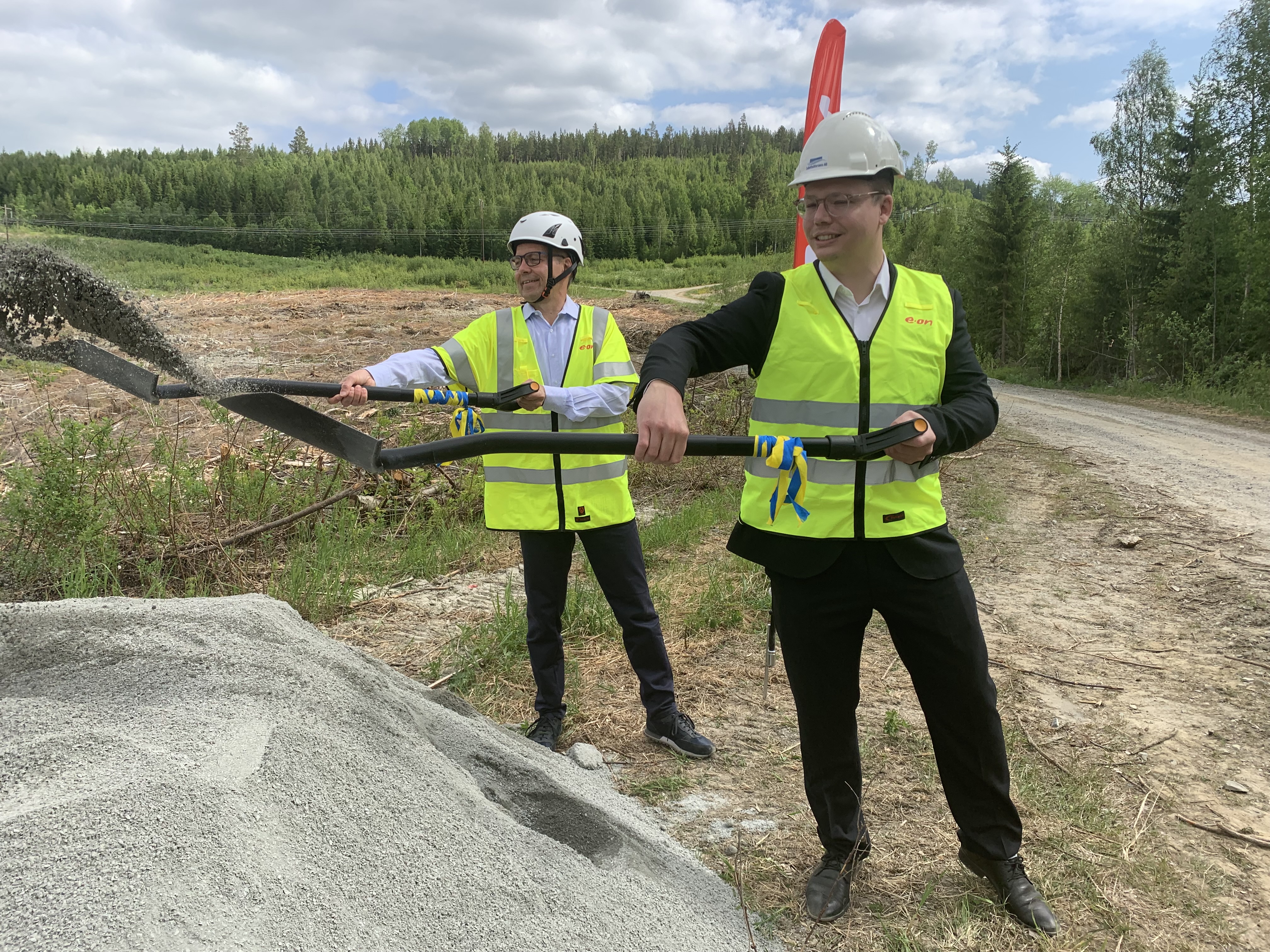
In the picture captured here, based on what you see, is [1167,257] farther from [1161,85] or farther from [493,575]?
[493,575]

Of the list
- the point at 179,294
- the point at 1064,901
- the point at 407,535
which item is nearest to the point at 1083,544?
the point at 1064,901

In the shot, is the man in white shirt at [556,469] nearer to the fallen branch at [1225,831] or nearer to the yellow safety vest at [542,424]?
the yellow safety vest at [542,424]

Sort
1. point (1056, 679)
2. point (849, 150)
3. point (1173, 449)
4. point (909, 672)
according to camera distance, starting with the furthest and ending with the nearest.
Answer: point (1173, 449), point (1056, 679), point (909, 672), point (849, 150)

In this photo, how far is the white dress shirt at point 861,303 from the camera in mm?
2361

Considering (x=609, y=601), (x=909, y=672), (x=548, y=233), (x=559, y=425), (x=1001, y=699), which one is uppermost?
(x=548, y=233)

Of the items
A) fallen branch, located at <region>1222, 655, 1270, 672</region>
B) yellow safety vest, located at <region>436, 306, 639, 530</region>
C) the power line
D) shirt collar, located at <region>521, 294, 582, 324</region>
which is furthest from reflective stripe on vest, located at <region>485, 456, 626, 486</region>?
the power line

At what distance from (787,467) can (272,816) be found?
152 centimetres

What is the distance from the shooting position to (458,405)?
3533mm

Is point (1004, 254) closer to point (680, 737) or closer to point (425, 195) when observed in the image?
point (680, 737)

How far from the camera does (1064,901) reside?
8.46ft

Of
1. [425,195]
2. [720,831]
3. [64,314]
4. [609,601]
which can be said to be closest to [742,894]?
[720,831]

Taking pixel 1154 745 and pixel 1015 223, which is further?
pixel 1015 223

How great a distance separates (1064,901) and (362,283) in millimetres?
49686

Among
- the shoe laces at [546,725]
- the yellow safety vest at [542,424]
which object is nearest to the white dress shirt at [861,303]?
the yellow safety vest at [542,424]
